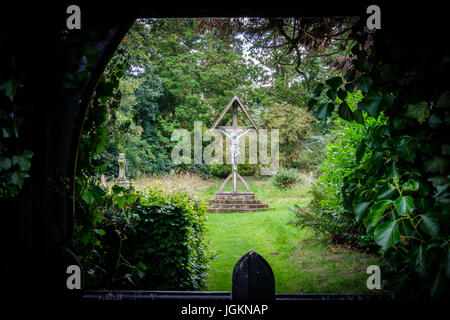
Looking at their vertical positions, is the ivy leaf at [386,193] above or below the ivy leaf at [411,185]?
below

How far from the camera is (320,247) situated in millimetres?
5223

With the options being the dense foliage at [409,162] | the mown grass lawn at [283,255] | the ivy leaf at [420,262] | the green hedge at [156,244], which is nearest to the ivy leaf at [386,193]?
the dense foliage at [409,162]

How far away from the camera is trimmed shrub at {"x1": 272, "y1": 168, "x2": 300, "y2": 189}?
462 inches

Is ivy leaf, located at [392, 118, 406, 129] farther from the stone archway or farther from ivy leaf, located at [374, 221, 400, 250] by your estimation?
the stone archway

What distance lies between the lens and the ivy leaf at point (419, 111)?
1.21 meters

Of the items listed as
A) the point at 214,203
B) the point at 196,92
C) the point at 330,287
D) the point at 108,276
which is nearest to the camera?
the point at 108,276

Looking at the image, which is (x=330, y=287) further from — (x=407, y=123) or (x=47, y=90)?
(x=47, y=90)

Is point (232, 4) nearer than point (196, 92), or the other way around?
point (232, 4)

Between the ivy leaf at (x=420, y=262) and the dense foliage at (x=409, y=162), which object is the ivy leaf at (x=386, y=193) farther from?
the ivy leaf at (x=420, y=262)

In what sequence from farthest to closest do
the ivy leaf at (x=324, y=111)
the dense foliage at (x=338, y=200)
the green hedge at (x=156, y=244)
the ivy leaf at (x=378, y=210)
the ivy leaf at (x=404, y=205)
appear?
the dense foliage at (x=338, y=200), the green hedge at (x=156, y=244), the ivy leaf at (x=324, y=111), the ivy leaf at (x=378, y=210), the ivy leaf at (x=404, y=205)

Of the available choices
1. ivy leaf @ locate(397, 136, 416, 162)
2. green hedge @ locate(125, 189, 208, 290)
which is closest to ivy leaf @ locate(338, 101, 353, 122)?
ivy leaf @ locate(397, 136, 416, 162)

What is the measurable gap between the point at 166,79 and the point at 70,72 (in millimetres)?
14251

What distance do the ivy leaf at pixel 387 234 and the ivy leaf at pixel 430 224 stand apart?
100mm
